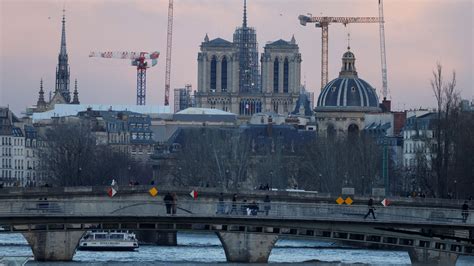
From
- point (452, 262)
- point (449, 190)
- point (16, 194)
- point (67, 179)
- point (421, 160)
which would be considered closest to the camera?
point (452, 262)

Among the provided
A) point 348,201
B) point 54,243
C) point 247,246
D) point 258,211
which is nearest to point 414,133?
point 348,201

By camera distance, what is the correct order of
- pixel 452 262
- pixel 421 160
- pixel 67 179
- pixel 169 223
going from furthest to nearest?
1. pixel 67 179
2. pixel 421 160
3. pixel 452 262
4. pixel 169 223

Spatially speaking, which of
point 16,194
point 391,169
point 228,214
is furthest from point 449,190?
point 391,169

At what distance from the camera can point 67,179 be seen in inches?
6565

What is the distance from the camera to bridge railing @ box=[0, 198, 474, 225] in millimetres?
100000

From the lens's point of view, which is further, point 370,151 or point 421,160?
point 370,151

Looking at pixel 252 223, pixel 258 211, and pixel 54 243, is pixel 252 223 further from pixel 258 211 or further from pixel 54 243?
pixel 54 243

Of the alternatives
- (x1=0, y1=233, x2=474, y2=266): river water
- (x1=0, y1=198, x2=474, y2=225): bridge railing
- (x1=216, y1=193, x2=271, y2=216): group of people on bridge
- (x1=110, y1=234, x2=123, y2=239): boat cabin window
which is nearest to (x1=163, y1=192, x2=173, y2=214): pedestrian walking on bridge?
(x1=0, y1=198, x2=474, y2=225): bridge railing

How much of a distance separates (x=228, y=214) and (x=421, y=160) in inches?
1771

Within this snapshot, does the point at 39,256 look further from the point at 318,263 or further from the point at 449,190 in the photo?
the point at 449,190

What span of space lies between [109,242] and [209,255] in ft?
27.6

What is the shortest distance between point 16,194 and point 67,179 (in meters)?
49.3

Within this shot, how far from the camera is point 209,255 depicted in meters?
117

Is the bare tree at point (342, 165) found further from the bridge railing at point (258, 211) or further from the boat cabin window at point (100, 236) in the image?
the bridge railing at point (258, 211)
